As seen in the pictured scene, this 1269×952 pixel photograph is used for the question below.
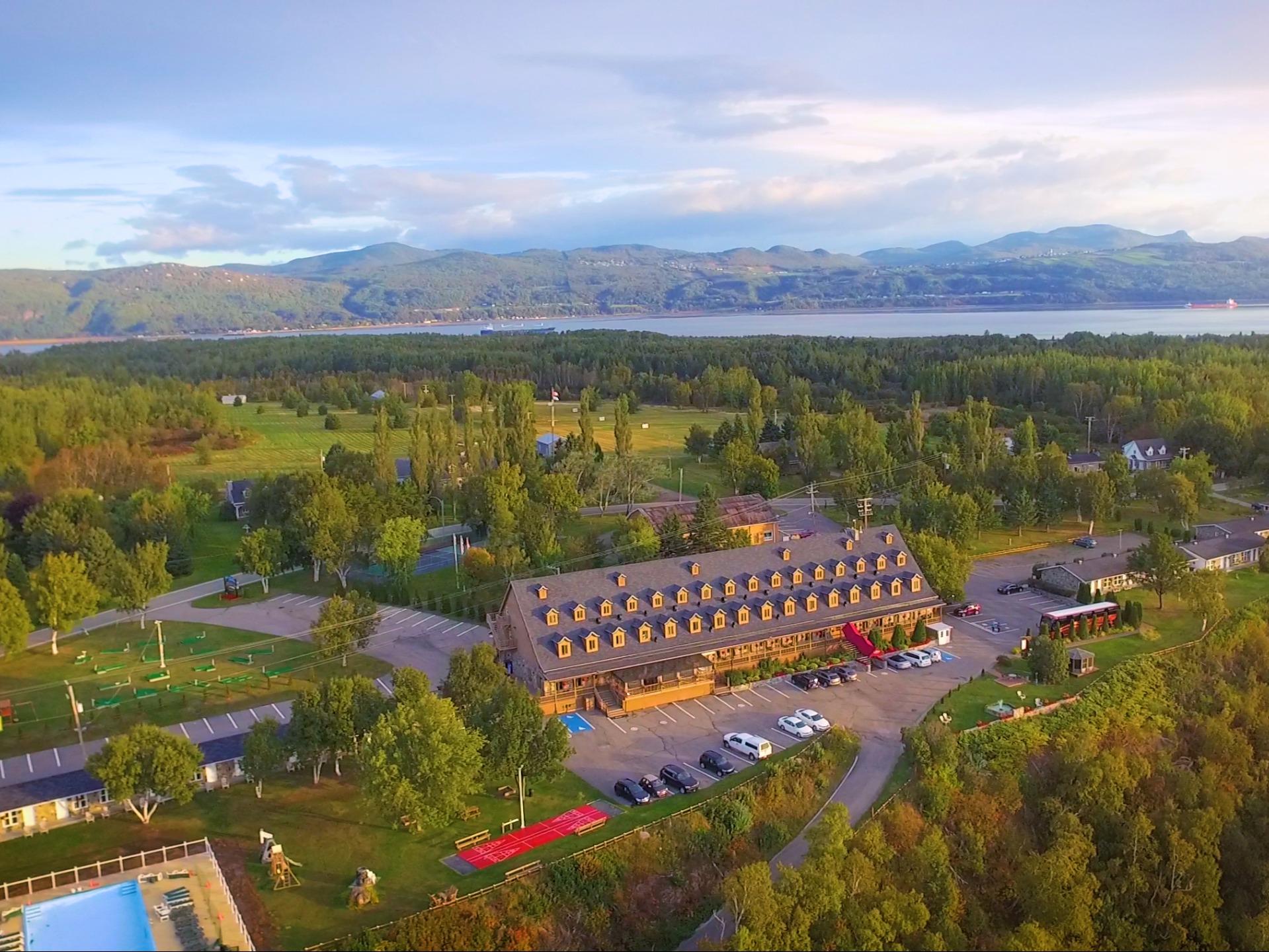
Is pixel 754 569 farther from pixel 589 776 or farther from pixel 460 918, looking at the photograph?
pixel 460 918

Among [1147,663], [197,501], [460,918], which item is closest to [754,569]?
[1147,663]


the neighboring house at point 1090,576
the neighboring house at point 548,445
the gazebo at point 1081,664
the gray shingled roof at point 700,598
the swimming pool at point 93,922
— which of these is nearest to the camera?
the swimming pool at point 93,922

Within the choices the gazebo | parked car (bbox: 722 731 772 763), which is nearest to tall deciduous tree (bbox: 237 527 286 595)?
parked car (bbox: 722 731 772 763)

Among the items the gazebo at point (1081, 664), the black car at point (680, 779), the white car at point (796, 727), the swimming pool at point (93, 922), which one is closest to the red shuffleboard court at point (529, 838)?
the black car at point (680, 779)

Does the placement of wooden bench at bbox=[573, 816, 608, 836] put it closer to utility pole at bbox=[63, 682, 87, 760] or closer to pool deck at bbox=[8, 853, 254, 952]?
pool deck at bbox=[8, 853, 254, 952]

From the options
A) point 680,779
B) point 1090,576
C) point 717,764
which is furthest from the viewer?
point 1090,576

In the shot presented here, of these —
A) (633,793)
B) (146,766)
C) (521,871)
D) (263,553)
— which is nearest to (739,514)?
(263,553)

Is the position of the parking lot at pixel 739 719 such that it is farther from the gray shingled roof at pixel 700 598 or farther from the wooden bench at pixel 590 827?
the gray shingled roof at pixel 700 598

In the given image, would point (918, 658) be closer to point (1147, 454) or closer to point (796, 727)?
point (796, 727)
